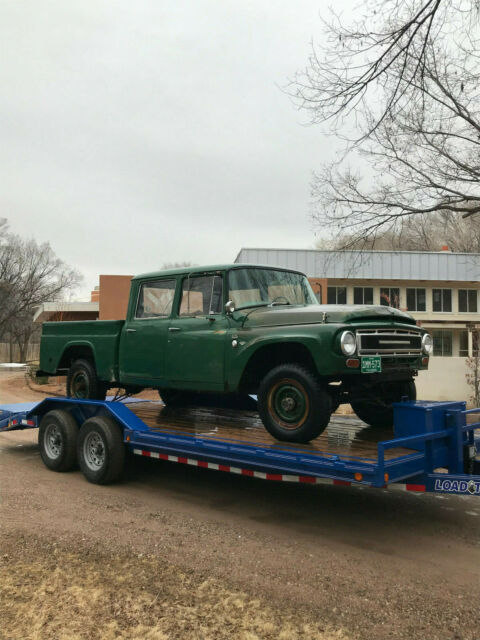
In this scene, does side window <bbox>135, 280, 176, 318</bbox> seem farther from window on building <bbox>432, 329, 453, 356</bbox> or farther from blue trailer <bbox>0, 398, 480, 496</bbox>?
window on building <bbox>432, 329, 453, 356</bbox>

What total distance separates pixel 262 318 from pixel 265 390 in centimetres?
80

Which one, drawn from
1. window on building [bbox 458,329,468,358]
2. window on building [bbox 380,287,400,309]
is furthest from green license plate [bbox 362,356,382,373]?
window on building [bbox 458,329,468,358]

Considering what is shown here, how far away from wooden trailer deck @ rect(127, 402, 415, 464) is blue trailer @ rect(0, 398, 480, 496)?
11 mm

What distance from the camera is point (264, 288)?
A: 264 inches

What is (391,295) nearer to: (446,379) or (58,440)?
(446,379)

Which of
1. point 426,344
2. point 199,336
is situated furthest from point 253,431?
point 426,344

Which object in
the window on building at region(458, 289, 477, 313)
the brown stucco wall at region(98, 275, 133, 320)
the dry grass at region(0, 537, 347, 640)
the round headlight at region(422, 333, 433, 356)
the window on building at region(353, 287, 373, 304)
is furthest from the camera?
the window on building at region(458, 289, 477, 313)

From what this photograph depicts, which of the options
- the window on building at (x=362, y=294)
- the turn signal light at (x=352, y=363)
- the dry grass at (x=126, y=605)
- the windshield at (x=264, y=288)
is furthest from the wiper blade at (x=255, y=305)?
the window on building at (x=362, y=294)

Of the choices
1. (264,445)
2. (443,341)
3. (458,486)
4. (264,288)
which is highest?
(264,288)

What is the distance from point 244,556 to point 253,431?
1823mm

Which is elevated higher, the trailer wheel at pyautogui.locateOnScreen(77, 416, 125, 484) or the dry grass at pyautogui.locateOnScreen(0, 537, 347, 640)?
the trailer wheel at pyautogui.locateOnScreen(77, 416, 125, 484)

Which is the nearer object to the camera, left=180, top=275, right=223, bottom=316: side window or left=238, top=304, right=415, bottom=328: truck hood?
left=238, top=304, right=415, bottom=328: truck hood

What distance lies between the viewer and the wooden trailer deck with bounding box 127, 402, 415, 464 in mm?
5270

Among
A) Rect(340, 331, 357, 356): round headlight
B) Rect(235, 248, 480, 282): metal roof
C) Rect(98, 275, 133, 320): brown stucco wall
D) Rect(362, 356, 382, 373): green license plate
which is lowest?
Rect(362, 356, 382, 373): green license plate
